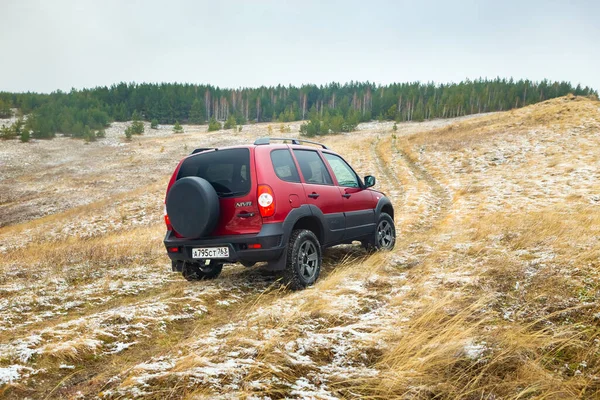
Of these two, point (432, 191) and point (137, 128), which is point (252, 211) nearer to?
point (432, 191)

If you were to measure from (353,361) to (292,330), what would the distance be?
71 cm

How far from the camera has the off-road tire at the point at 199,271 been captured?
19.9 feet

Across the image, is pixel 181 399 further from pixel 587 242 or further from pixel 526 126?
pixel 526 126

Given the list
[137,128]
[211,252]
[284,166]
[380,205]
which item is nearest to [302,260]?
[211,252]

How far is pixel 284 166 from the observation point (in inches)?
214

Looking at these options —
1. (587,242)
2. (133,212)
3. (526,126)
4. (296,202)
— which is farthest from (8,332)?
(526,126)

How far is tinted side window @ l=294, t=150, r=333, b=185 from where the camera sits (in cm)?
589

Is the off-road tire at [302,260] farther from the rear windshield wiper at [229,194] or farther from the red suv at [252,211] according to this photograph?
the rear windshield wiper at [229,194]

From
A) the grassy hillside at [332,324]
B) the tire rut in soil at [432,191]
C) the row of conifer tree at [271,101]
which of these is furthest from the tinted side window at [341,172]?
the row of conifer tree at [271,101]

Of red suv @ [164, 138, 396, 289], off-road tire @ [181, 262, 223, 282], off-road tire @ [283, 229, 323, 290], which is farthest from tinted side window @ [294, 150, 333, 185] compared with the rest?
off-road tire @ [181, 262, 223, 282]

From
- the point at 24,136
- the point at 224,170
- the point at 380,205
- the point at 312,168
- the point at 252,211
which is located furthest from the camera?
the point at 24,136

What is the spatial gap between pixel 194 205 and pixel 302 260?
1.59 meters

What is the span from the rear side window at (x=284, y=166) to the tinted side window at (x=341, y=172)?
1.18 meters

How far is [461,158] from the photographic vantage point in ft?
87.2
